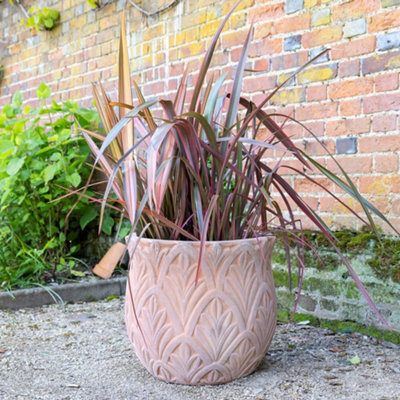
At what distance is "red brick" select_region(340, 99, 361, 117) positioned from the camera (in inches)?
94.0

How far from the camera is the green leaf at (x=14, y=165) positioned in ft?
10.1

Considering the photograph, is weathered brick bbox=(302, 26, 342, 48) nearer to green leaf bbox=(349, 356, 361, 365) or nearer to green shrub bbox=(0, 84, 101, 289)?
green leaf bbox=(349, 356, 361, 365)

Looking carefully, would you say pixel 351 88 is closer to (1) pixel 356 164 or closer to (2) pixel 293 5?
(1) pixel 356 164

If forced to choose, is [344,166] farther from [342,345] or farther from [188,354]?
[188,354]

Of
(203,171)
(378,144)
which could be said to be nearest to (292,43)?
(378,144)

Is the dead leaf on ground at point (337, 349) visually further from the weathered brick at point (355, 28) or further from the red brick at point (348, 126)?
the weathered brick at point (355, 28)

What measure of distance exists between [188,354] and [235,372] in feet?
0.60

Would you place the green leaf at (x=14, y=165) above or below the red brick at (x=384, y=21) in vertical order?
below

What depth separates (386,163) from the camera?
2293mm

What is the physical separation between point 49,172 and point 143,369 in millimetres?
1591

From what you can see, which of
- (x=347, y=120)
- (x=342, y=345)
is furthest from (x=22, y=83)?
(x=342, y=345)

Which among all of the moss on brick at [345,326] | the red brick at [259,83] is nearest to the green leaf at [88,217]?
the red brick at [259,83]

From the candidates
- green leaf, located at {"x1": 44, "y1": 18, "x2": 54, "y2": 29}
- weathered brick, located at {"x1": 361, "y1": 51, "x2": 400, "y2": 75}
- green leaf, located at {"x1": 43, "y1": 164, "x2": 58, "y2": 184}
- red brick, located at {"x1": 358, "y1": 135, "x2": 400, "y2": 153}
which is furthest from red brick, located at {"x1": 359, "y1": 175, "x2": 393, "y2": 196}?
green leaf, located at {"x1": 44, "y1": 18, "x2": 54, "y2": 29}

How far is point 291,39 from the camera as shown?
263 centimetres
